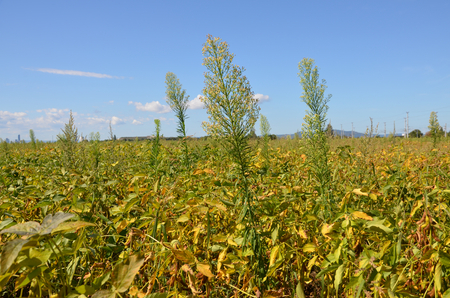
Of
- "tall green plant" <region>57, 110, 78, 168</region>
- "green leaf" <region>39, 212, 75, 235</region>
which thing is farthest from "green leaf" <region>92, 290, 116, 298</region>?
"tall green plant" <region>57, 110, 78, 168</region>

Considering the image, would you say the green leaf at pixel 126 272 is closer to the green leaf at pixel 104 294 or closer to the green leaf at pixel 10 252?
the green leaf at pixel 104 294

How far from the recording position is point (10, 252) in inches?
24.7

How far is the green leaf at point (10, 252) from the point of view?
0.60 m

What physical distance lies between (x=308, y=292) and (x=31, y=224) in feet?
5.75

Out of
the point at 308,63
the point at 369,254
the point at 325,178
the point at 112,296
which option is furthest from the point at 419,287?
the point at 308,63

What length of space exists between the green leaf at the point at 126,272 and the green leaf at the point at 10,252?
0.95 feet

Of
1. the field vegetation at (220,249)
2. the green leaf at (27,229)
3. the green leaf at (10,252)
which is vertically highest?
the green leaf at (27,229)

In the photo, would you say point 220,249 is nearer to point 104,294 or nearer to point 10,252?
point 104,294

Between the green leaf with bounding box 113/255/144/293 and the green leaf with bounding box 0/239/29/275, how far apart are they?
0.95 ft

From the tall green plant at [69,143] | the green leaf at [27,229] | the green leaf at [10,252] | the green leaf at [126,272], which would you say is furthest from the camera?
the tall green plant at [69,143]

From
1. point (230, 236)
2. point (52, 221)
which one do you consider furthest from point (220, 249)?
point (52, 221)

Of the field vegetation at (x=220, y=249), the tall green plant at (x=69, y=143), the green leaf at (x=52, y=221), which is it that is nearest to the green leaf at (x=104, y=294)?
the field vegetation at (x=220, y=249)

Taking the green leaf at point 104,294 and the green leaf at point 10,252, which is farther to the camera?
the green leaf at point 104,294

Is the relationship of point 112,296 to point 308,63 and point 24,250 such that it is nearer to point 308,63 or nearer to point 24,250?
point 24,250
